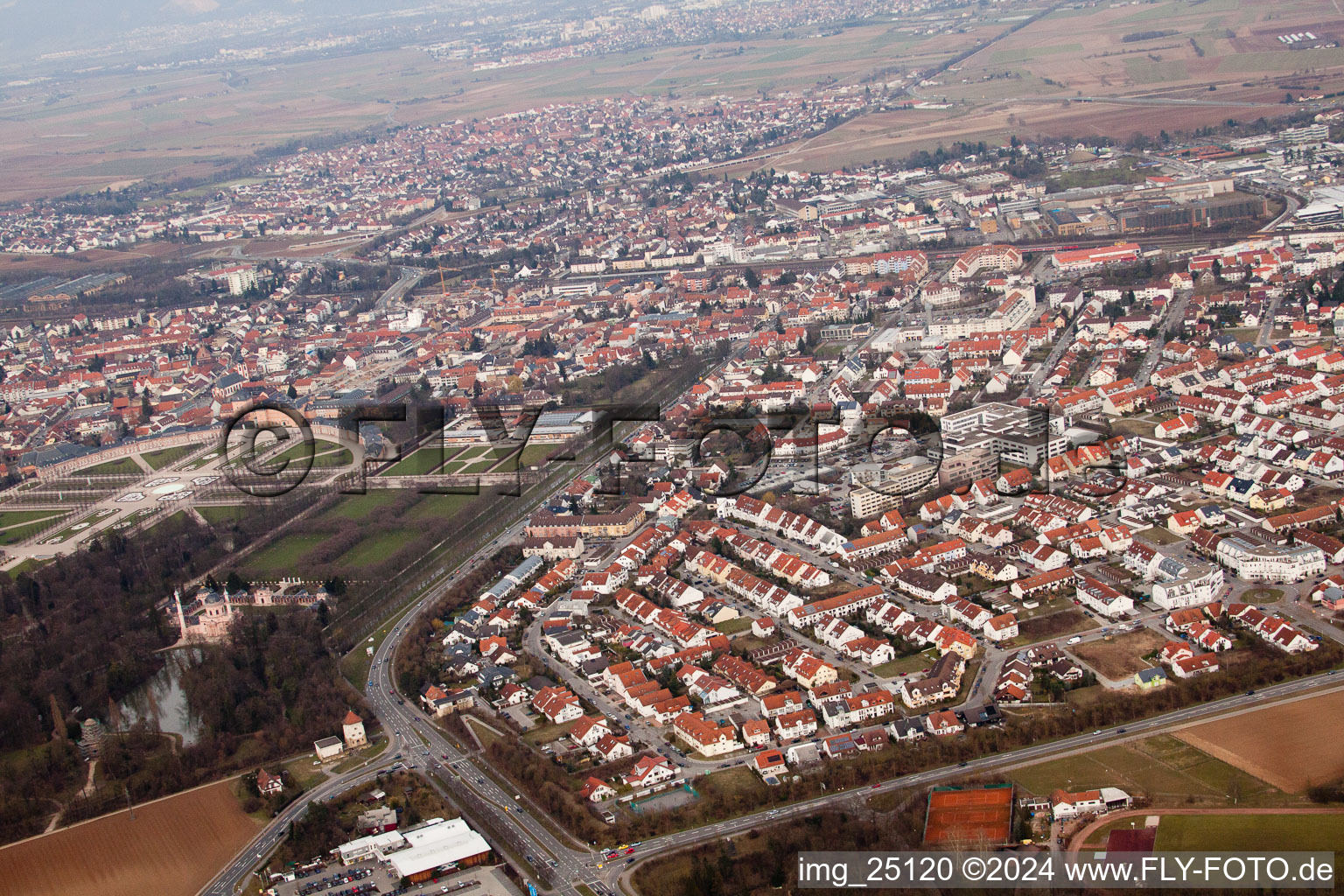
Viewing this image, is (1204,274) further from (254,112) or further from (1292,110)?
(254,112)

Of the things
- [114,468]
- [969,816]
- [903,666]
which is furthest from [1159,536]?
[114,468]

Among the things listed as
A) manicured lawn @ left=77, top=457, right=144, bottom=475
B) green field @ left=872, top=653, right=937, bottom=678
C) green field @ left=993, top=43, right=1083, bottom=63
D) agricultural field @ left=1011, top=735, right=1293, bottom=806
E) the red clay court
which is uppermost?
green field @ left=993, top=43, right=1083, bottom=63

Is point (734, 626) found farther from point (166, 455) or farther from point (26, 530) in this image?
point (166, 455)

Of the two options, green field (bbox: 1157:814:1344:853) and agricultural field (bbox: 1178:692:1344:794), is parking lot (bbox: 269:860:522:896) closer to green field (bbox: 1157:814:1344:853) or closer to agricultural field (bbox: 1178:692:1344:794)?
green field (bbox: 1157:814:1344:853)

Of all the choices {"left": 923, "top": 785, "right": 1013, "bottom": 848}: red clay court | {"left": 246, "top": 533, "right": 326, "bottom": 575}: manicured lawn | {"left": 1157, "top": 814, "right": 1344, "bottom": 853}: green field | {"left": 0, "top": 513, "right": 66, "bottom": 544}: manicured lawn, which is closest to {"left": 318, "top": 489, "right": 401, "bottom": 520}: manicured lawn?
{"left": 246, "top": 533, "right": 326, "bottom": 575}: manicured lawn

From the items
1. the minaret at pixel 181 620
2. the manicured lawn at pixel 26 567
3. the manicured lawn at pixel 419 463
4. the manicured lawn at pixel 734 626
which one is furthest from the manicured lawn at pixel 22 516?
the manicured lawn at pixel 734 626

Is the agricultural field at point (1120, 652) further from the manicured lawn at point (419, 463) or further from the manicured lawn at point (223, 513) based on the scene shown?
the manicured lawn at point (223, 513)
